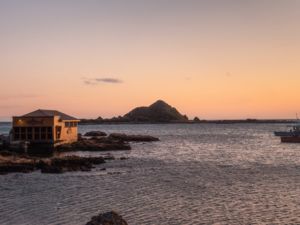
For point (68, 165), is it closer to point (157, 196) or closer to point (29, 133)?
point (157, 196)

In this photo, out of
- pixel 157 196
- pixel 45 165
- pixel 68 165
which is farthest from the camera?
pixel 68 165

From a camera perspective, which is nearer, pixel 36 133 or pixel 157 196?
pixel 157 196

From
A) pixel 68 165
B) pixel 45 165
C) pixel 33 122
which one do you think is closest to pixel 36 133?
pixel 33 122

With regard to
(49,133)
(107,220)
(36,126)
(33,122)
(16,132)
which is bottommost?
(107,220)

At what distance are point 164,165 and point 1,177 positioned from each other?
21027 millimetres

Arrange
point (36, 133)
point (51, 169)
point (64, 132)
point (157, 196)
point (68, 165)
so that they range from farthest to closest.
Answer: point (64, 132)
point (36, 133)
point (68, 165)
point (51, 169)
point (157, 196)

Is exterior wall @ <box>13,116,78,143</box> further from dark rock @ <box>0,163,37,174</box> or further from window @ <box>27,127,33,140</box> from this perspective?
dark rock @ <box>0,163,37,174</box>

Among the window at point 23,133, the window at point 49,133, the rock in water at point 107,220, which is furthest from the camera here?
the window at point 23,133

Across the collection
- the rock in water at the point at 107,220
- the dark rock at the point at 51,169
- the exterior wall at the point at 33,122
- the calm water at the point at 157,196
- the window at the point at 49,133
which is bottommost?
the calm water at the point at 157,196

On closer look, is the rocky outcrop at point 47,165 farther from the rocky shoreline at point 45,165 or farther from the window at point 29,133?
the window at point 29,133

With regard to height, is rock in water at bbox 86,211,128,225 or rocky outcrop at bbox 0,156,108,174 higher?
rock in water at bbox 86,211,128,225

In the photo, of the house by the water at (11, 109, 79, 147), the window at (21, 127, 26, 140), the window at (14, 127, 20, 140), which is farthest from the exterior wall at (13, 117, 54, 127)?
the window at (21, 127, 26, 140)

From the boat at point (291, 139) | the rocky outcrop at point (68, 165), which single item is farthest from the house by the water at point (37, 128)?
the boat at point (291, 139)

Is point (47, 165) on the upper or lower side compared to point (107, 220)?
lower
